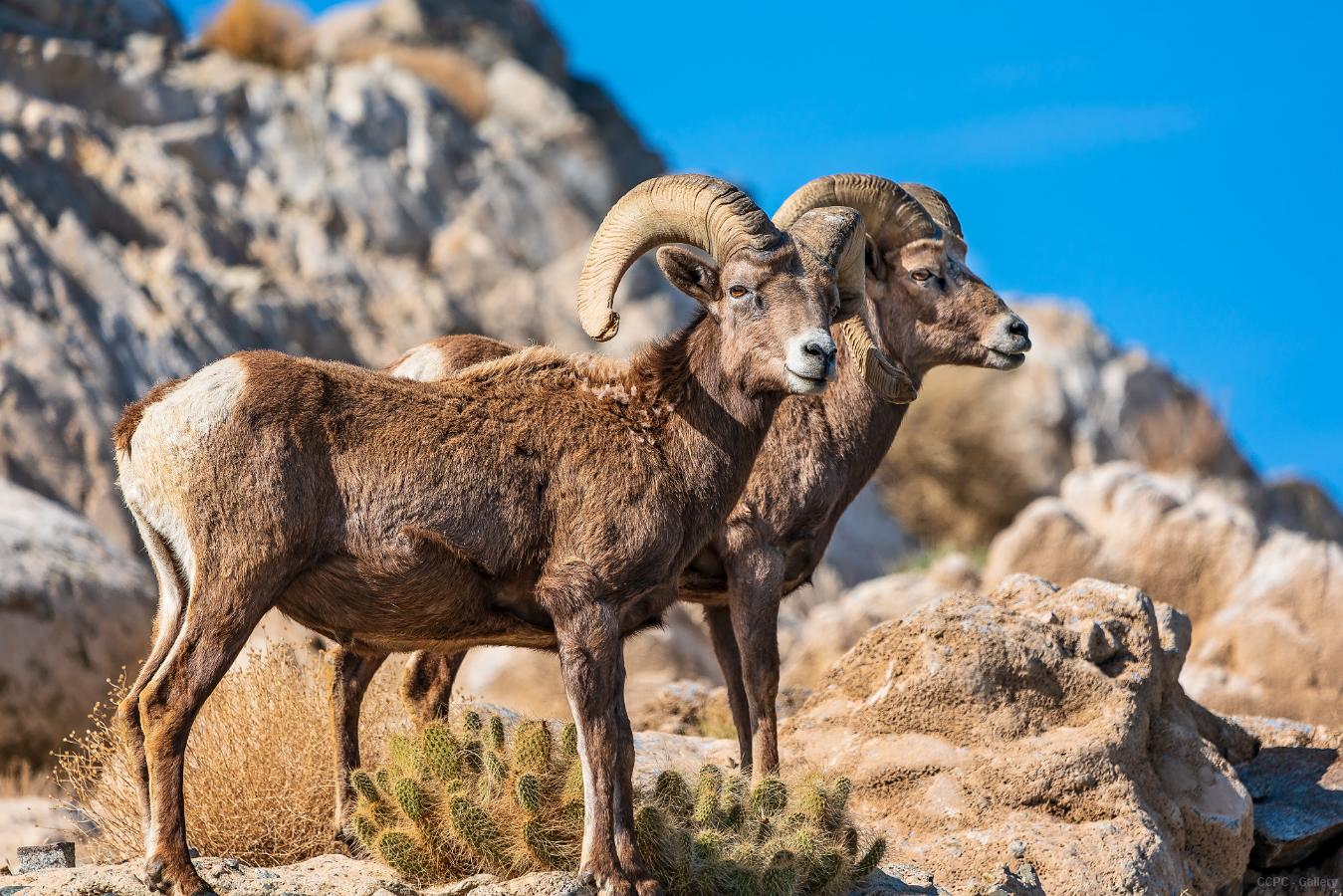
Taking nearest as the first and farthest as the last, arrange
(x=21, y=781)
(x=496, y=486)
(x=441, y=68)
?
(x=496, y=486), (x=21, y=781), (x=441, y=68)

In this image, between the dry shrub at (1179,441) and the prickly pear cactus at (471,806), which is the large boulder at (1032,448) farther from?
the prickly pear cactus at (471,806)

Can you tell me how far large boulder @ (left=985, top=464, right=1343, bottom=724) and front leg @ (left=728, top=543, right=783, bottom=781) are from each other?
25.4 ft

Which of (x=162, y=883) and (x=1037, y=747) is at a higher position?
(x=1037, y=747)

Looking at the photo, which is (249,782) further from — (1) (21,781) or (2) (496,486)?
(1) (21,781)

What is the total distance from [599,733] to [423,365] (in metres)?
2.99

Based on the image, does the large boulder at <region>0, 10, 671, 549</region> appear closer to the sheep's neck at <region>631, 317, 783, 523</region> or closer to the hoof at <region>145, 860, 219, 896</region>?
the sheep's neck at <region>631, 317, 783, 523</region>

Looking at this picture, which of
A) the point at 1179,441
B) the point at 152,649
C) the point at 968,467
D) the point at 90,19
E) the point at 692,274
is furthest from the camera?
the point at 1179,441

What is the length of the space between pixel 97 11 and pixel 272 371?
20.5 m

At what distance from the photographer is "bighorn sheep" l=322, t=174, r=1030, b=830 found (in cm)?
932

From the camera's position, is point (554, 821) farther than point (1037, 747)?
No

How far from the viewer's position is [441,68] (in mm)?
29141

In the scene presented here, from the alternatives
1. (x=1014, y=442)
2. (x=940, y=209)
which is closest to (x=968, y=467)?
(x=1014, y=442)

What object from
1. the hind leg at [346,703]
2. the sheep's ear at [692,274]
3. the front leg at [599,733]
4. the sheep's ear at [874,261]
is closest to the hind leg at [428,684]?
the hind leg at [346,703]

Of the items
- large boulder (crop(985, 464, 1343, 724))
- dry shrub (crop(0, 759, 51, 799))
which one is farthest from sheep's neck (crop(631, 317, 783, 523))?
large boulder (crop(985, 464, 1343, 724))
